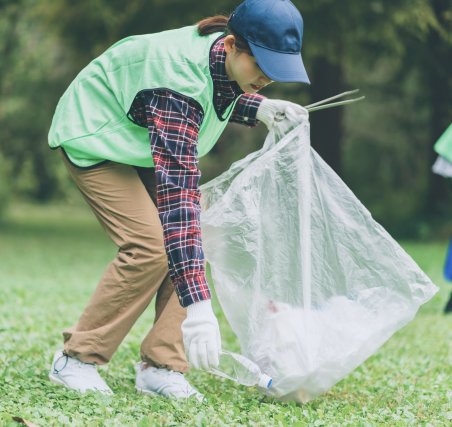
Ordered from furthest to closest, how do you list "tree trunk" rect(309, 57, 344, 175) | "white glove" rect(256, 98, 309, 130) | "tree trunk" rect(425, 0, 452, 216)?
"tree trunk" rect(309, 57, 344, 175) < "tree trunk" rect(425, 0, 452, 216) < "white glove" rect(256, 98, 309, 130)

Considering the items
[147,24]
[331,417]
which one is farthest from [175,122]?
[147,24]

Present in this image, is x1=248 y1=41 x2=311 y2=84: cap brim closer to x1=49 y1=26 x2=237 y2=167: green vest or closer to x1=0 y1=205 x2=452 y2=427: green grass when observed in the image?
x1=49 y1=26 x2=237 y2=167: green vest

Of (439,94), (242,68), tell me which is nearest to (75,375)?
(242,68)

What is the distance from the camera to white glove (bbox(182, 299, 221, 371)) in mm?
1984

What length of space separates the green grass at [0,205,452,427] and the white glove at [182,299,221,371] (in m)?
0.26

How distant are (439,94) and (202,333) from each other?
460 inches

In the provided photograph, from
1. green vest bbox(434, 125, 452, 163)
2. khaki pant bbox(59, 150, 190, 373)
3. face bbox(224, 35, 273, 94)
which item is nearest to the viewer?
face bbox(224, 35, 273, 94)

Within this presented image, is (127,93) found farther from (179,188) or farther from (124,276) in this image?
(124,276)

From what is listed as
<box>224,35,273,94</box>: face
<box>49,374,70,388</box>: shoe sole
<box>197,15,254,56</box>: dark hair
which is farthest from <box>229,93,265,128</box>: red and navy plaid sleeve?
<box>49,374,70,388</box>: shoe sole

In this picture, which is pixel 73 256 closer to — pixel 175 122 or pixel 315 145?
pixel 315 145

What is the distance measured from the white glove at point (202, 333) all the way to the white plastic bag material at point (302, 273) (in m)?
0.38

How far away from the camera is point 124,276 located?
7.82ft

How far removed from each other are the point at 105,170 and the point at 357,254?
3.76 feet

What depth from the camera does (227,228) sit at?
244 cm
